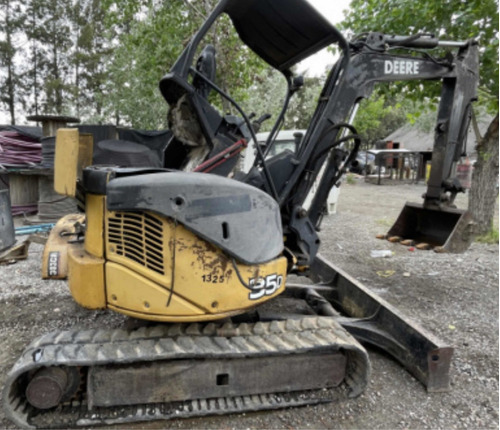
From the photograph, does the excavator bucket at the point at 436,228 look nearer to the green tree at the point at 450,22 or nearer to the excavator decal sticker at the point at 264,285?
the green tree at the point at 450,22

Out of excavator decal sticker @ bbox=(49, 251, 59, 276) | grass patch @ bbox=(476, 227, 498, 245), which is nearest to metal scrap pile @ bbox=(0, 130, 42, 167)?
excavator decal sticker @ bbox=(49, 251, 59, 276)

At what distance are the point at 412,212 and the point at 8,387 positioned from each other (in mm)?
4441

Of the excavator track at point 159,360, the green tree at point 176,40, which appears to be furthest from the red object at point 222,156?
the green tree at point 176,40

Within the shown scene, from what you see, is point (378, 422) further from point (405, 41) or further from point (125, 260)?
point (405, 41)

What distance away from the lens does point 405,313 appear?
14.2ft

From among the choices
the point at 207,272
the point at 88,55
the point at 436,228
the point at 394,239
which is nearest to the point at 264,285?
the point at 207,272

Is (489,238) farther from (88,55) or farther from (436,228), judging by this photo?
(88,55)

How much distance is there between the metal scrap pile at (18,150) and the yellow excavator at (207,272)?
7.45 meters

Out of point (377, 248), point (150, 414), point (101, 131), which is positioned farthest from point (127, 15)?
point (150, 414)

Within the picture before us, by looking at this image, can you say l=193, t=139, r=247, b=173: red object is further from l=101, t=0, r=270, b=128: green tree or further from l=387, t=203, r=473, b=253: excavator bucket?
l=101, t=0, r=270, b=128: green tree

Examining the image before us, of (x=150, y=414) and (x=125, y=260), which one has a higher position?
(x=125, y=260)

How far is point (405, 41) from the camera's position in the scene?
3336 mm

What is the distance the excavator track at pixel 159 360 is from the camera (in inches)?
94.4

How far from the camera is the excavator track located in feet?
7.87
